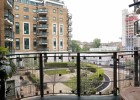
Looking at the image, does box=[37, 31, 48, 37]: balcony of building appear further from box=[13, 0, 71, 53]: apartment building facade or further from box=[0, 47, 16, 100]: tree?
box=[0, 47, 16, 100]: tree

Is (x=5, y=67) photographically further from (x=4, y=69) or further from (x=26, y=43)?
(x=26, y=43)

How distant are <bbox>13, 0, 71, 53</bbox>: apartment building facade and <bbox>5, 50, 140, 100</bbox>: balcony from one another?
20.4 meters

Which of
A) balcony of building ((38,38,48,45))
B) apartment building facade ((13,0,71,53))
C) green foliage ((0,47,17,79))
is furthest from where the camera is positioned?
balcony of building ((38,38,48,45))

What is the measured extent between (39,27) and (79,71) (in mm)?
22319

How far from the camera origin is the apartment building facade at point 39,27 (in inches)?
953

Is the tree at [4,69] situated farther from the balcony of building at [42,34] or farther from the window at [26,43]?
the balcony of building at [42,34]

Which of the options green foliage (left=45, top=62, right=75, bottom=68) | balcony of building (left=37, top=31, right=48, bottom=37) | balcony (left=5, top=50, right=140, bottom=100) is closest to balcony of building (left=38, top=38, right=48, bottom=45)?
balcony of building (left=37, top=31, right=48, bottom=37)

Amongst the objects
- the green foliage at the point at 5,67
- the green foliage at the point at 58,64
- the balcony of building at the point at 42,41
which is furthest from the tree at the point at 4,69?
the balcony of building at the point at 42,41

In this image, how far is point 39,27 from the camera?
25469 mm

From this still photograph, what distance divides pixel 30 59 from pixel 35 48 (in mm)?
21799

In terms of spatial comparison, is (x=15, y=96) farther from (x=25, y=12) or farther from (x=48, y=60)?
(x=25, y=12)

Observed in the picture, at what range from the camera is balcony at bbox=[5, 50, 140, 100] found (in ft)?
Result: 12.1

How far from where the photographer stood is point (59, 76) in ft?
13.0

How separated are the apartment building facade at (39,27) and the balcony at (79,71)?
20.4 m
